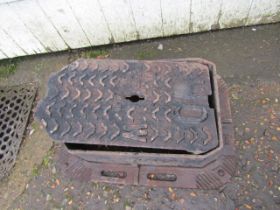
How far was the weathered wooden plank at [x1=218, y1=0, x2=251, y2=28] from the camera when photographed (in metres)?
2.09

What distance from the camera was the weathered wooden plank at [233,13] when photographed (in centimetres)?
209

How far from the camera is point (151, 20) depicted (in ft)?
7.24

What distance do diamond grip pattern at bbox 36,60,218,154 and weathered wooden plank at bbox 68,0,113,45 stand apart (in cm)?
56

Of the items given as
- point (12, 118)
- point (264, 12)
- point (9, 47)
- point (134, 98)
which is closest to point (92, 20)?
point (9, 47)

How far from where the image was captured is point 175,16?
7.14ft

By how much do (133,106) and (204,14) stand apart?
1.07 meters

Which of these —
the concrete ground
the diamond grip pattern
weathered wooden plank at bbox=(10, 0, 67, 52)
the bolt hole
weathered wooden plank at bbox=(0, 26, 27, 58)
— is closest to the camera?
the diamond grip pattern

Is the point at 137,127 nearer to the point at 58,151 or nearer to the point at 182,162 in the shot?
the point at 182,162

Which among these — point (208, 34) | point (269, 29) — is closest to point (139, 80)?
point (208, 34)

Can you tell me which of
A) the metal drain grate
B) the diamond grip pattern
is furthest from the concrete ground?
the diamond grip pattern

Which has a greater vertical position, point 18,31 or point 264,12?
point 18,31

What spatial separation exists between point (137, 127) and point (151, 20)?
3.45ft

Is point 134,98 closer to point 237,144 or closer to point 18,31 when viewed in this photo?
point 237,144

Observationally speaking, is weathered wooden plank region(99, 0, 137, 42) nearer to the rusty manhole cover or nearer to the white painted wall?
the white painted wall
